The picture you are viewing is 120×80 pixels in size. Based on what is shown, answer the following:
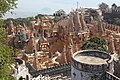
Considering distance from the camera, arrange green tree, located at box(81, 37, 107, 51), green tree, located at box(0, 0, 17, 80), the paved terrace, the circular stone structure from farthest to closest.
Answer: green tree, located at box(81, 37, 107, 51) < the paved terrace < the circular stone structure < green tree, located at box(0, 0, 17, 80)

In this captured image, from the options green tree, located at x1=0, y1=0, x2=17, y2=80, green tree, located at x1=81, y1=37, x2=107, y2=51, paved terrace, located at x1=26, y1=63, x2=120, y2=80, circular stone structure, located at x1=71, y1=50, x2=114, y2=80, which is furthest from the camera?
green tree, located at x1=81, y1=37, x2=107, y2=51

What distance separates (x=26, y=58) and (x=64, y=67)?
6.56m

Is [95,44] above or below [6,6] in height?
below

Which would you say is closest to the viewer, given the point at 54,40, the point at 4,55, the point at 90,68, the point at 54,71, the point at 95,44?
the point at 4,55

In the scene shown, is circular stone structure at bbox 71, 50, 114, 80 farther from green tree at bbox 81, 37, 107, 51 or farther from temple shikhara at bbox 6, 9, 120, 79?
green tree at bbox 81, 37, 107, 51

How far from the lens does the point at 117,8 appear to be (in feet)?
270

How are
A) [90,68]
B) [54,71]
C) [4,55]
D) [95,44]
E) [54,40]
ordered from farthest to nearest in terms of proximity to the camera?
[54,40], [95,44], [54,71], [90,68], [4,55]

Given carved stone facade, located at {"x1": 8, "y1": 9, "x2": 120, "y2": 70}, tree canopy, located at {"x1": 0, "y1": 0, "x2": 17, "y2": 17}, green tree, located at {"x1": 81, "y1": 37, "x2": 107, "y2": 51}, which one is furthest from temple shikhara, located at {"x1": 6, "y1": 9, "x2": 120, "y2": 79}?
tree canopy, located at {"x1": 0, "y1": 0, "x2": 17, "y2": 17}

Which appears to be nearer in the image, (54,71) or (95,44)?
(54,71)

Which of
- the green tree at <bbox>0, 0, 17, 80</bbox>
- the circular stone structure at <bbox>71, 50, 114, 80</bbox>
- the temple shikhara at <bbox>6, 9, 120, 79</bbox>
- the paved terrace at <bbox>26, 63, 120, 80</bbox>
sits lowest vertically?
the paved terrace at <bbox>26, 63, 120, 80</bbox>

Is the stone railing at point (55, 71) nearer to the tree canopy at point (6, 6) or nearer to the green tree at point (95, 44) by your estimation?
the green tree at point (95, 44)

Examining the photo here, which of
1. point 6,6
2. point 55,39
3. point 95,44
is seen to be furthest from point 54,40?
point 6,6

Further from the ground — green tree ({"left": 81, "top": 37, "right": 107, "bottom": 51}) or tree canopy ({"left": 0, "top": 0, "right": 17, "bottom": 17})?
tree canopy ({"left": 0, "top": 0, "right": 17, "bottom": 17})

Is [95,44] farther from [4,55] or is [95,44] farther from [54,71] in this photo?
Answer: [4,55]
